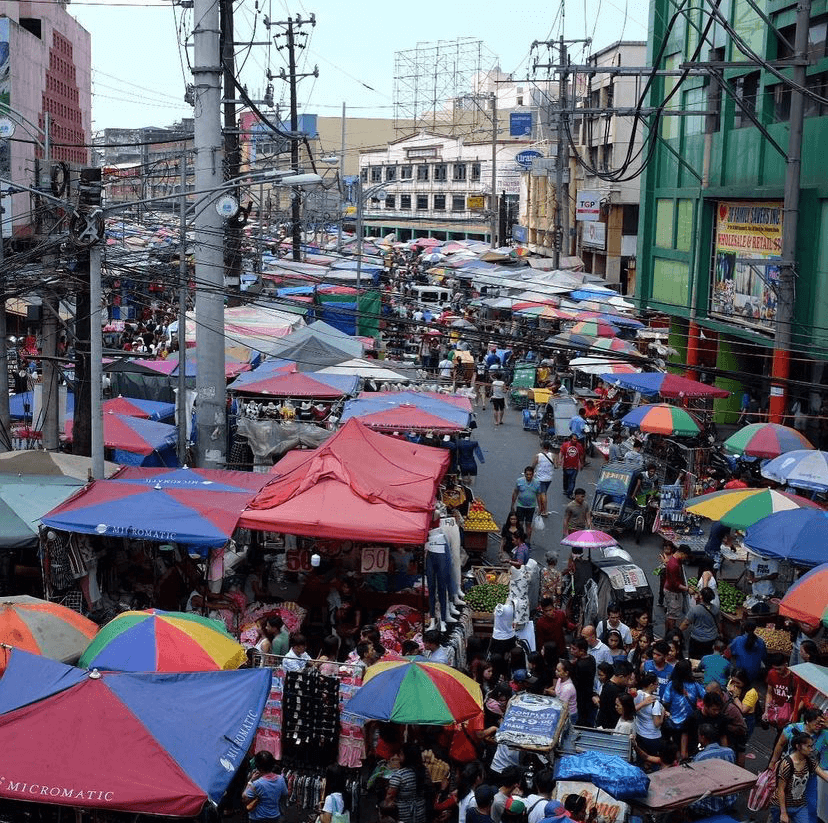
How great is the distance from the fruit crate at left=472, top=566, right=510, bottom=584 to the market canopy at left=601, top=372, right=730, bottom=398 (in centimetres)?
777

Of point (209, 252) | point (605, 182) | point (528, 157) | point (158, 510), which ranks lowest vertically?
point (158, 510)

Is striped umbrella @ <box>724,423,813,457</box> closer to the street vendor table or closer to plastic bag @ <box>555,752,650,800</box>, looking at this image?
the street vendor table

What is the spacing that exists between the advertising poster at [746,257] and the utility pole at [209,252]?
10094 mm

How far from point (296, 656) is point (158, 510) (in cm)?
276

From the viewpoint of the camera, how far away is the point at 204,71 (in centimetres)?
1680

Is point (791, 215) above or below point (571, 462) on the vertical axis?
above

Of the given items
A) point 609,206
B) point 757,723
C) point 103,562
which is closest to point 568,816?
point 757,723

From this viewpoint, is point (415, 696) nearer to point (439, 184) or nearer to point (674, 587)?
point (674, 587)

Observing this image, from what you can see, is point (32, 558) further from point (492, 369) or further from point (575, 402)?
point (492, 369)

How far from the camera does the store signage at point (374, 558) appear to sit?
13.5 meters

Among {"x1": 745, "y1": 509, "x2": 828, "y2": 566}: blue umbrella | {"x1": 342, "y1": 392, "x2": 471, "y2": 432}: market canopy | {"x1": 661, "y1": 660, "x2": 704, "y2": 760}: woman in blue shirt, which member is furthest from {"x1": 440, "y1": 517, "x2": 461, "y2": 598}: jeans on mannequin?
{"x1": 342, "y1": 392, "x2": 471, "y2": 432}: market canopy

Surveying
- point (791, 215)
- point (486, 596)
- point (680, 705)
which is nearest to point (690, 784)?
point (680, 705)

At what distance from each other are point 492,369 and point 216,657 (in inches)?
968

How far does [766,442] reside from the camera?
17844mm
